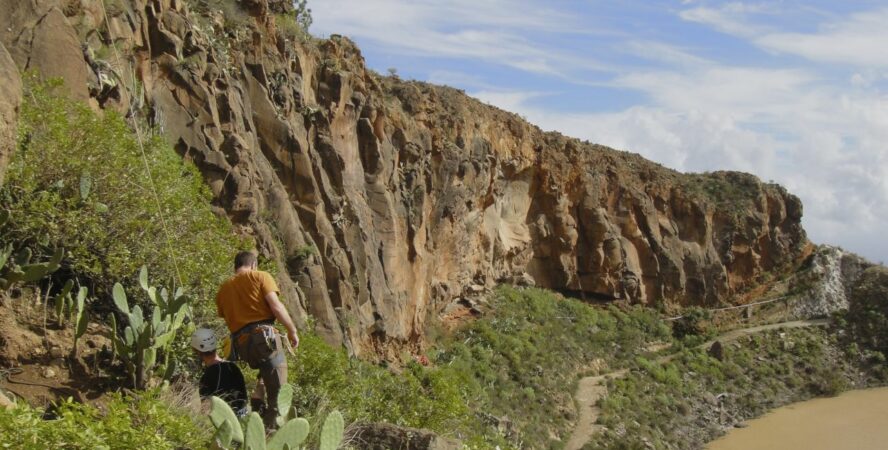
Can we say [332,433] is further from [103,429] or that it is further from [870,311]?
[870,311]

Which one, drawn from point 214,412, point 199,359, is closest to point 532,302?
point 199,359

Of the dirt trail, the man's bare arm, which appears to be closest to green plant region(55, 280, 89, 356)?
the man's bare arm

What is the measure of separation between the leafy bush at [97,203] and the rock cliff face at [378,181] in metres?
2.28

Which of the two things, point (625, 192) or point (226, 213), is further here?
point (625, 192)

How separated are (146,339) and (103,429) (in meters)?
2.39

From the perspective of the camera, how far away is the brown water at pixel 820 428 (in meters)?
34.2

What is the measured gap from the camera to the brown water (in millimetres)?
34250

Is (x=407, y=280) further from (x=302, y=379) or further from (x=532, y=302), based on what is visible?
(x=302, y=379)

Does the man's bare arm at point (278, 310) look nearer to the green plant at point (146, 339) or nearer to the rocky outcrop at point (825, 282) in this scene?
the green plant at point (146, 339)

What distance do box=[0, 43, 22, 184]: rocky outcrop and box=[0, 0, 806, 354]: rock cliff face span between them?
4.40m

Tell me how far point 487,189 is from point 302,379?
26587 mm

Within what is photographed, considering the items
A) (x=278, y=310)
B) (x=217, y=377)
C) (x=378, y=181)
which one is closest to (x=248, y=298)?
(x=278, y=310)

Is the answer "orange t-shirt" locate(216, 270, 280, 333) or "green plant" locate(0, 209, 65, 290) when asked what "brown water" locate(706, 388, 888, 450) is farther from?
"green plant" locate(0, 209, 65, 290)

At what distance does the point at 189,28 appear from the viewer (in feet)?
57.1
